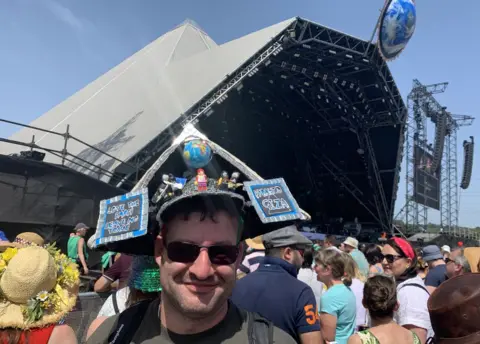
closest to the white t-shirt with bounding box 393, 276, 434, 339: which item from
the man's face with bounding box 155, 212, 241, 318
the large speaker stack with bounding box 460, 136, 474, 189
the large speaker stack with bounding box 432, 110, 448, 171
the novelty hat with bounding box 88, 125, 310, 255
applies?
the novelty hat with bounding box 88, 125, 310, 255

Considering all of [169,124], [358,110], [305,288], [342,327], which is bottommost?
[342,327]

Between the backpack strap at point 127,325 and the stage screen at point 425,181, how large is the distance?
2290 cm

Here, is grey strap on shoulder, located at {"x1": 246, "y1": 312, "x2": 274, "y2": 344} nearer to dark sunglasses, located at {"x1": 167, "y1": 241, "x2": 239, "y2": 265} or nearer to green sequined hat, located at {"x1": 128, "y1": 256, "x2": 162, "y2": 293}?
dark sunglasses, located at {"x1": 167, "y1": 241, "x2": 239, "y2": 265}

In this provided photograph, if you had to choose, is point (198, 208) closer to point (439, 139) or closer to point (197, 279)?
point (197, 279)

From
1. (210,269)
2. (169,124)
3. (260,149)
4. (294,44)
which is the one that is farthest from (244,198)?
(260,149)

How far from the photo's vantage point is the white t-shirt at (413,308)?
116 inches

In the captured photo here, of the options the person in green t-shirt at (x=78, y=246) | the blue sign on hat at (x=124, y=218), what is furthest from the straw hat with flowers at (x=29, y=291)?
the person in green t-shirt at (x=78, y=246)

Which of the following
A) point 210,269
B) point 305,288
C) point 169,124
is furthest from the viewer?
point 169,124

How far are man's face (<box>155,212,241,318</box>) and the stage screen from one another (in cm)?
2284

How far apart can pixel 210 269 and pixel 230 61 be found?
40.9ft

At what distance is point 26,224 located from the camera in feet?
22.0

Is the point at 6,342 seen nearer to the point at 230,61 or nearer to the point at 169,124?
the point at 169,124

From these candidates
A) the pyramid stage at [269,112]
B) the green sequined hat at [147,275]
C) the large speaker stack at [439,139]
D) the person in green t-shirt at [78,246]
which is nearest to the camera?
the green sequined hat at [147,275]

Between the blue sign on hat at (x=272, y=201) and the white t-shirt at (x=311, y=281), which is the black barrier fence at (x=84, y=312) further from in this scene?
the blue sign on hat at (x=272, y=201)
